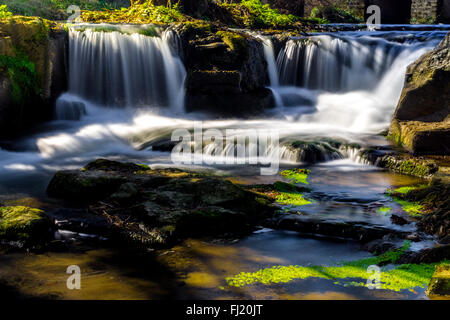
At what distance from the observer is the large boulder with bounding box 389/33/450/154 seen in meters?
8.81

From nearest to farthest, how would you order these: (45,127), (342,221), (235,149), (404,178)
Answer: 1. (342,221)
2. (404,178)
3. (235,149)
4. (45,127)

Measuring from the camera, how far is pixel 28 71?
11188mm

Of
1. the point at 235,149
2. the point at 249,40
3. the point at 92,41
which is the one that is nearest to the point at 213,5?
the point at 249,40

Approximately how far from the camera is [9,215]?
4902mm

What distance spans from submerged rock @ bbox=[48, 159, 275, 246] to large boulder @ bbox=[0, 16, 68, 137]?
5.07 m

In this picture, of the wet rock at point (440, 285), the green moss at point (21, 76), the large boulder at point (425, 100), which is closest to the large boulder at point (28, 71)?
the green moss at point (21, 76)

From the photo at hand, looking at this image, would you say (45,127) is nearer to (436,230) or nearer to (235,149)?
(235,149)

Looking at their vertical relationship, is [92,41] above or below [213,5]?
below

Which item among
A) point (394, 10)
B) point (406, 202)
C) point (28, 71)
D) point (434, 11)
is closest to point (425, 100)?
point (406, 202)

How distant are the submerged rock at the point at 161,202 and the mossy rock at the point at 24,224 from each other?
0.65m

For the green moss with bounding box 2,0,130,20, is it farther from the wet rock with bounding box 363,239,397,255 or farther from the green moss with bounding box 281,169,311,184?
the wet rock with bounding box 363,239,397,255
